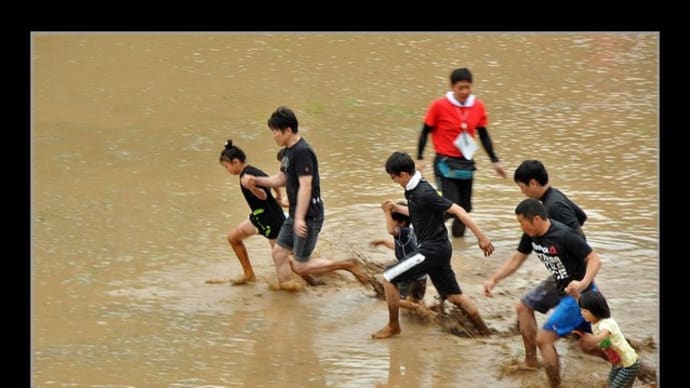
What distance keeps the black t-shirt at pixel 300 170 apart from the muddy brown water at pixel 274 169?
0.79 metres

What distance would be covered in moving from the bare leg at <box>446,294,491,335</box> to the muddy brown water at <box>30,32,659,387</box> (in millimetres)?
99

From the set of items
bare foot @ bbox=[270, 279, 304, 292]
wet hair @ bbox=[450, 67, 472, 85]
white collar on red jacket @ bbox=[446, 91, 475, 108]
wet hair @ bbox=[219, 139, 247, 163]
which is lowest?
bare foot @ bbox=[270, 279, 304, 292]

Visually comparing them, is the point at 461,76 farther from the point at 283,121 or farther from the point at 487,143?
the point at 283,121

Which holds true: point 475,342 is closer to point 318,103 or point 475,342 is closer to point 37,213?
point 37,213

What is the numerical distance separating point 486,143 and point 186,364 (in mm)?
3554

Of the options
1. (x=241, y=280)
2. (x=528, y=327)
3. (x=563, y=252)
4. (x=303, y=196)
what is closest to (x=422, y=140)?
(x=303, y=196)

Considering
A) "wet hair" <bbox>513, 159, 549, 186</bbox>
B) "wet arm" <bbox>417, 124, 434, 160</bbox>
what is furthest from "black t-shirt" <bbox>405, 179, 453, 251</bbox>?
"wet arm" <bbox>417, 124, 434, 160</bbox>

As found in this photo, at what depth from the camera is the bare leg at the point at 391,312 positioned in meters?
8.63

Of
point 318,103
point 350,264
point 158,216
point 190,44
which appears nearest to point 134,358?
point 350,264

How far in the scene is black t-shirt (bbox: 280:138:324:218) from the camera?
9.19 m

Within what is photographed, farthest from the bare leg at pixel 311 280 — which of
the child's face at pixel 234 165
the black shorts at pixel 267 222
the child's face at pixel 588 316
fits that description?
the child's face at pixel 588 316

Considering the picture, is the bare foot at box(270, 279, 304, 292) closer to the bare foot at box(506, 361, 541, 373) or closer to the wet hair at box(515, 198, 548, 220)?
the bare foot at box(506, 361, 541, 373)

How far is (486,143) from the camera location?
10578 millimetres

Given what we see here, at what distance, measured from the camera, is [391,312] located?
28.6ft
